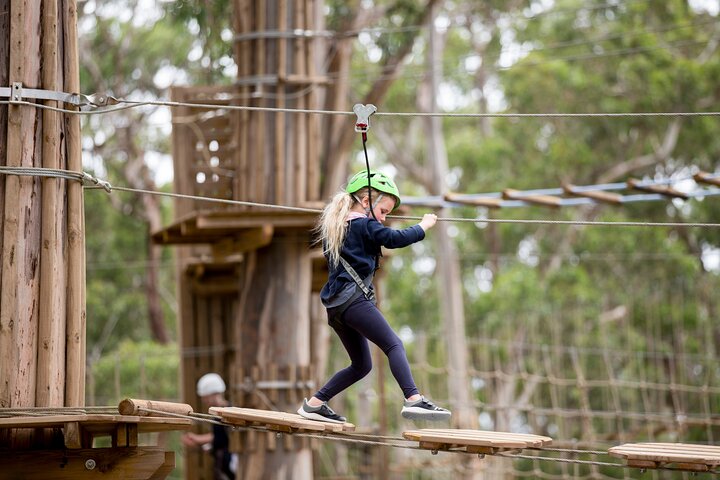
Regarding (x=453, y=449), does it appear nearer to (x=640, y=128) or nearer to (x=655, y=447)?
(x=655, y=447)

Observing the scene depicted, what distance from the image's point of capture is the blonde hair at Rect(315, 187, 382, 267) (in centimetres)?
619

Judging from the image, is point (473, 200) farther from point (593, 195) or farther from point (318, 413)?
point (318, 413)

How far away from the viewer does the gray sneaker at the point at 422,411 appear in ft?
19.6

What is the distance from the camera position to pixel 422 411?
5984 mm

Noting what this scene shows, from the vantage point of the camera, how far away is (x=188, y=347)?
12898 mm

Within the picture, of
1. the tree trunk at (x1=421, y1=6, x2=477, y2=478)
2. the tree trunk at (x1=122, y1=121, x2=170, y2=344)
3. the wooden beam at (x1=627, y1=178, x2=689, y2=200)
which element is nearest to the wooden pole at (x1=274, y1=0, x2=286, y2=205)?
the wooden beam at (x1=627, y1=178, x2=689, y2=200)

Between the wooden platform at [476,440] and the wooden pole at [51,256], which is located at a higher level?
the wooden pole at [51,256]

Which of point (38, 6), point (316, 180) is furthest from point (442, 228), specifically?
point (38, 6)

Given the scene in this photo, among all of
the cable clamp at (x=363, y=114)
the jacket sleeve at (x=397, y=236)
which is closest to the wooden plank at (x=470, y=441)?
the jacket sleeve at (x=397, y=236)

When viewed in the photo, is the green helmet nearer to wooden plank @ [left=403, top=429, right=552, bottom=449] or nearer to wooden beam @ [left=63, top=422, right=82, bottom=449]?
wooden plank @ [left=403, top=429, right=552, bottom=449]

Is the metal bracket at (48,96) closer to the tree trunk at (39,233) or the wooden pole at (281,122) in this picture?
the tree trunk at (39,233)

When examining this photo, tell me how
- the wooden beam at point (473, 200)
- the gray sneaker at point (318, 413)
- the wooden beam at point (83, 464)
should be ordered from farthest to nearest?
the wooden beam at point (473, 200) < the gray sneaker at point (318, 413) < the wooden beam at point (83, 464)

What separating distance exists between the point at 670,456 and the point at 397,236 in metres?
1.57

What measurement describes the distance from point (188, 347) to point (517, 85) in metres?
11.9
